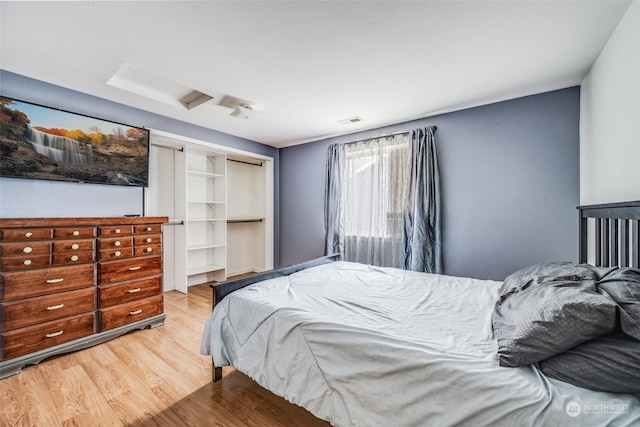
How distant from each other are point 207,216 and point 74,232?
7.36 feet

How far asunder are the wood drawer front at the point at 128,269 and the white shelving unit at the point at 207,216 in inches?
51.9

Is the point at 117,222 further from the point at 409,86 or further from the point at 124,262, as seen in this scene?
the point at 409,86

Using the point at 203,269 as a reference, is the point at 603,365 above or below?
above

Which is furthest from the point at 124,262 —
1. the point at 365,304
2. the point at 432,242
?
the point at 432,242

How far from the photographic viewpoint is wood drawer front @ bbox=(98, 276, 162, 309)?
8.01 ft

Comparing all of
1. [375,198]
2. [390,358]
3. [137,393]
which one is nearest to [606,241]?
[390,358]

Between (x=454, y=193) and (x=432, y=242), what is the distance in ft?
2.10

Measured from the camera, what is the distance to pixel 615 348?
90cm

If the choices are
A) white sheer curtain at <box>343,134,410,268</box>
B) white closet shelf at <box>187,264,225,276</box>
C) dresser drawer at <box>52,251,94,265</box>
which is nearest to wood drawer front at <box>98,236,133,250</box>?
dresser drawer at <box>52,251,94,265</box>

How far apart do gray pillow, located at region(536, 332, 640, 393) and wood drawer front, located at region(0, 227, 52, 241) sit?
324cm

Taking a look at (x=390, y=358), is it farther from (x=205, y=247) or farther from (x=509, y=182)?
(x=205, y=247)

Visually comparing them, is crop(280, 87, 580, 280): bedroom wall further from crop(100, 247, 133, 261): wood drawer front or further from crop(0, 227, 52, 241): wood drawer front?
crop(0, 227, 52, 241): wood drawer front

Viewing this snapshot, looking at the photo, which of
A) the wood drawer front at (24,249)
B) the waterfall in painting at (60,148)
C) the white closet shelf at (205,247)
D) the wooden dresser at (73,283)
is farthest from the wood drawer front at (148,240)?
the white closet shelf at (205,247)

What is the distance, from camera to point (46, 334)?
6.96 feet
